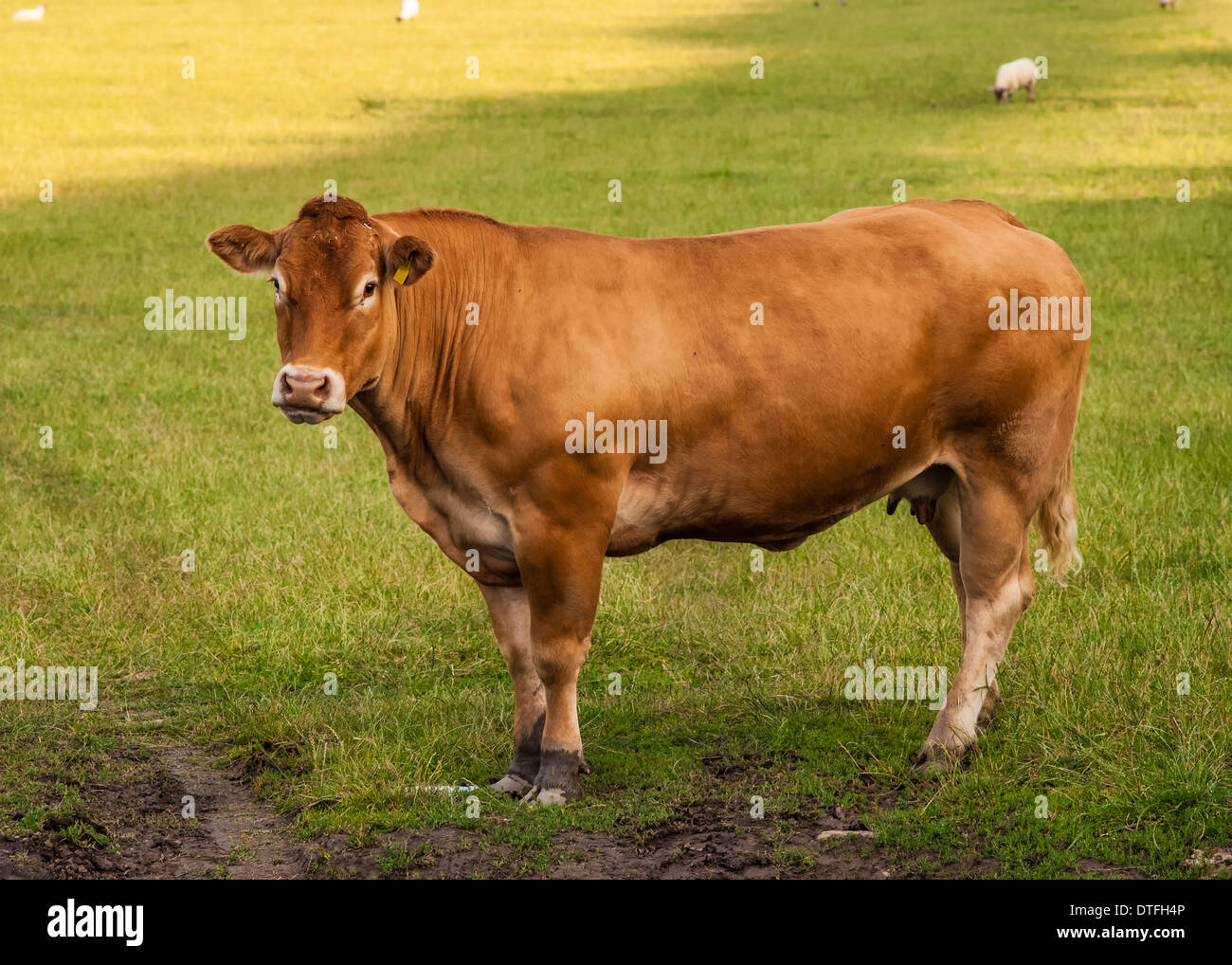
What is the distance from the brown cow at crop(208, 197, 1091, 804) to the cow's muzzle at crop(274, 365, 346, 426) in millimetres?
115

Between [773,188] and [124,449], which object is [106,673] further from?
[773,188]

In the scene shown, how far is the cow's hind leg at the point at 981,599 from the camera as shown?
661 cm

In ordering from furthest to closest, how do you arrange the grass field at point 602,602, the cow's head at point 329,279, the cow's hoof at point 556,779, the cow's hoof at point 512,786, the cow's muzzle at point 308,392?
the cow's hoof at point 512,786 → the cow's hoof at point 556,779 → the grass field at point 602,602 → the cow's head at point 329,279 → the cow's muzzle at point 308,392

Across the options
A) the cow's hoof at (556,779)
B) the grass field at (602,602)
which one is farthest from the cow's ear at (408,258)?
the cow's hoof at (556,779)

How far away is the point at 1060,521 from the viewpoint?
7191mm

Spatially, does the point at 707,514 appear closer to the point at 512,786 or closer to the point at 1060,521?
the point at 512,786

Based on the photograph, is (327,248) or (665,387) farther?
(665,387)

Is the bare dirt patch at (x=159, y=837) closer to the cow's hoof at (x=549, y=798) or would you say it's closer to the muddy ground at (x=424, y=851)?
the muddy ground at (x=424, y=851)

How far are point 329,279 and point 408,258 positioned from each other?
0.33 m

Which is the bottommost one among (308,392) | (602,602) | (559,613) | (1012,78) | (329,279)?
(602,602)

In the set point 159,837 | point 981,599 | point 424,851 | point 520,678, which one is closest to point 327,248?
point 520,678

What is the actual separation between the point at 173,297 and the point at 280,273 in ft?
38.5

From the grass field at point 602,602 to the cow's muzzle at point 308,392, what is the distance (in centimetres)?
167

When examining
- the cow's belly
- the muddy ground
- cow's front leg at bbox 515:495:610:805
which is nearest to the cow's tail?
the cow's belly
